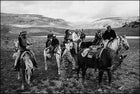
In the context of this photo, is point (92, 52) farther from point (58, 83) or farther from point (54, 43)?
point (54, 43)

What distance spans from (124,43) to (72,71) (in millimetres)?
3779

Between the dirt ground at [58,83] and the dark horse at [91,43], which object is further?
the dark horse at [91,43]

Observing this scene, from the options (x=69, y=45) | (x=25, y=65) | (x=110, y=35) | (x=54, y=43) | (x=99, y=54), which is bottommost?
(x=25, y=65)

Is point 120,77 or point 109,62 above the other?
point 109,62

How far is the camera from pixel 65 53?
12672mm

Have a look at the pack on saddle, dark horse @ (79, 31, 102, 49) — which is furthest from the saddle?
the pack on saddle

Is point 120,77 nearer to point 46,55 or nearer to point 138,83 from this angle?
point 138,83

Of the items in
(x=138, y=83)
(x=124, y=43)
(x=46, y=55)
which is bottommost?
(x=138, y=83)

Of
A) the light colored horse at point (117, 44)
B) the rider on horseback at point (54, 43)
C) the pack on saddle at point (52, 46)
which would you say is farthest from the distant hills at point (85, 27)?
the light colored horse at point (117, 44)

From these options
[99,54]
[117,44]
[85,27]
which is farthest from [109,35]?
[85,27]

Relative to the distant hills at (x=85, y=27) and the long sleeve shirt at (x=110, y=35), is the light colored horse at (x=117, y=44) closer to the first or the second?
the long sleeve shirt at (x=110, y=35)

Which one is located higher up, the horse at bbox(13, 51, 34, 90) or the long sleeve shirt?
the long sleeve shirt

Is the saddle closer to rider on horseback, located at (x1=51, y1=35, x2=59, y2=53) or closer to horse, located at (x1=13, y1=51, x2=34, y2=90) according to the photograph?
rider on horseback, located at (x1=51, y1=35, x2=59, y2=53)

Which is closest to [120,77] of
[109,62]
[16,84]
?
[109,62]
